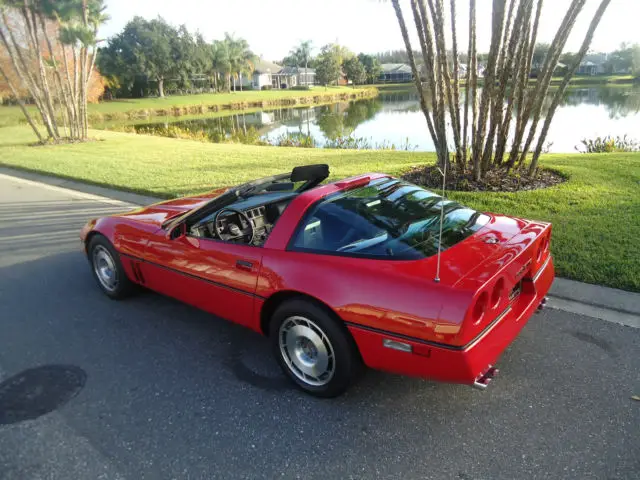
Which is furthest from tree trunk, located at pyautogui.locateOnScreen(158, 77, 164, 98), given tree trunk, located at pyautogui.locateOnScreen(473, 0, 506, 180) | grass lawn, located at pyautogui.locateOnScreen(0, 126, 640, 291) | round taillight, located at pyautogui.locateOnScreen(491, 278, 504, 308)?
round taillight, located at pyautogui.locateOnScreen(491, 278, 504, 308)

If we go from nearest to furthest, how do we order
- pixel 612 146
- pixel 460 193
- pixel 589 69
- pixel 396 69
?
pixel 460 193 < pixel 612 146 < pixel 589 69 < pixel 396 69

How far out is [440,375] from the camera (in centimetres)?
236

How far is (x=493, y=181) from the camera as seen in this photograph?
24.7 ft

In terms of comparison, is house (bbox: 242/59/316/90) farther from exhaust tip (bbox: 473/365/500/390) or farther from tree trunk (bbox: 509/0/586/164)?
exhaust tip (bbox: 473/365/500/390)

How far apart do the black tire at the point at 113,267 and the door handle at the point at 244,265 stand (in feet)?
5.43

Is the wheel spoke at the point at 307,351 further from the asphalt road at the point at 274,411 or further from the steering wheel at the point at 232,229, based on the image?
the steering wheel at the point at 232,229

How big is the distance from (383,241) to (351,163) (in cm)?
854

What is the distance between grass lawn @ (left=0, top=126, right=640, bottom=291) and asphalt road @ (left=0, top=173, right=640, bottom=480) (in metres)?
1.42

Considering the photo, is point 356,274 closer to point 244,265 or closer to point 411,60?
point 244,265

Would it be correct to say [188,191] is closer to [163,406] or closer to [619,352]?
[163,406]

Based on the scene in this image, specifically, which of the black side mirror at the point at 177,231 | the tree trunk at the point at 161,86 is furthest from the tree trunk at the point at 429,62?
the tree trunk at the point at 161,86

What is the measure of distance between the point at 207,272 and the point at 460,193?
4.99 meters

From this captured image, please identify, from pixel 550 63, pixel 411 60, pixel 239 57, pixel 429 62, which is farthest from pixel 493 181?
pixel 239 57

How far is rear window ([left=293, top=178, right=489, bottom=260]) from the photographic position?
2.75 metres
